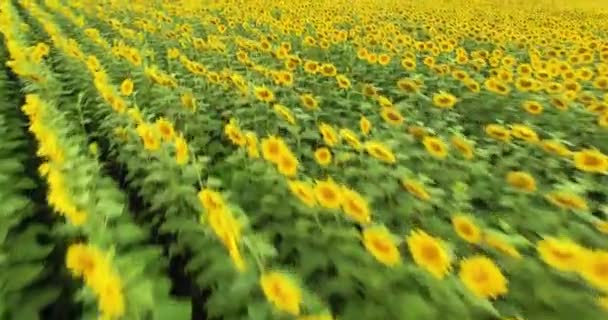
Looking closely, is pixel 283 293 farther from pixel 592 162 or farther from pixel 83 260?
pixel 592 162

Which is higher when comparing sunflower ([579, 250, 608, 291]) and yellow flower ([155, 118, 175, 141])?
sunflower ([579, 250, 608, 291])

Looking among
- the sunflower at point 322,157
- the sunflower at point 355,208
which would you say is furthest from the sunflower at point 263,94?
the sunflower at point 355,208

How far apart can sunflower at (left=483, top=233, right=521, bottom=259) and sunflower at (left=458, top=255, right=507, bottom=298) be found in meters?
0.18

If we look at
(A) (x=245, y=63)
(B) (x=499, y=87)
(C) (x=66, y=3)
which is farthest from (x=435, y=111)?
(C) (x=66, y=3)

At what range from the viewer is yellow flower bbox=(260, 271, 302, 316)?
139 cm

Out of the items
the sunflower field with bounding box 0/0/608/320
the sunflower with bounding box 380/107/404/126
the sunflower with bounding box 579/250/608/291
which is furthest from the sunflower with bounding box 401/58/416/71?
the sunflower with bounding box 579/250/608/291

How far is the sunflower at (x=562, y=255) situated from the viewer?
5.12ft

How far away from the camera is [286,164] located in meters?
2.21

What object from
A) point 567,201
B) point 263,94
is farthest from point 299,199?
point 263,94

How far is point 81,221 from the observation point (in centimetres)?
181

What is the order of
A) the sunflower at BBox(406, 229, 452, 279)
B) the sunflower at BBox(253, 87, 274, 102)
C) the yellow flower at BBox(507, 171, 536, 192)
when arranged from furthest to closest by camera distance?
the sunflower at BBox(253, 87, 274, 102) < the yellow flower at BBox(507, 171, 536, 192) < the sunflower at BBox(406, 229, 452, 279)

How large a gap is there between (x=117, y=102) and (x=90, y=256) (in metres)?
1.71

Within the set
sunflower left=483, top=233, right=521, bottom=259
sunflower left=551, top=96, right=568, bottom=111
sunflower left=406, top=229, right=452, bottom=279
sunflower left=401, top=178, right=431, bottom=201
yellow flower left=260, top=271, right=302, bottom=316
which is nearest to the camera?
yellow flower left=260, top=271, right=302, bottom=316

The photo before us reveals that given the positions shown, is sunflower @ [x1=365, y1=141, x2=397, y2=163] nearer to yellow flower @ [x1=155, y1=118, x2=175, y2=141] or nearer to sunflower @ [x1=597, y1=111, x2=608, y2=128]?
yellow flower @ [x1=155, y1=118, x2=175, y2=141]
